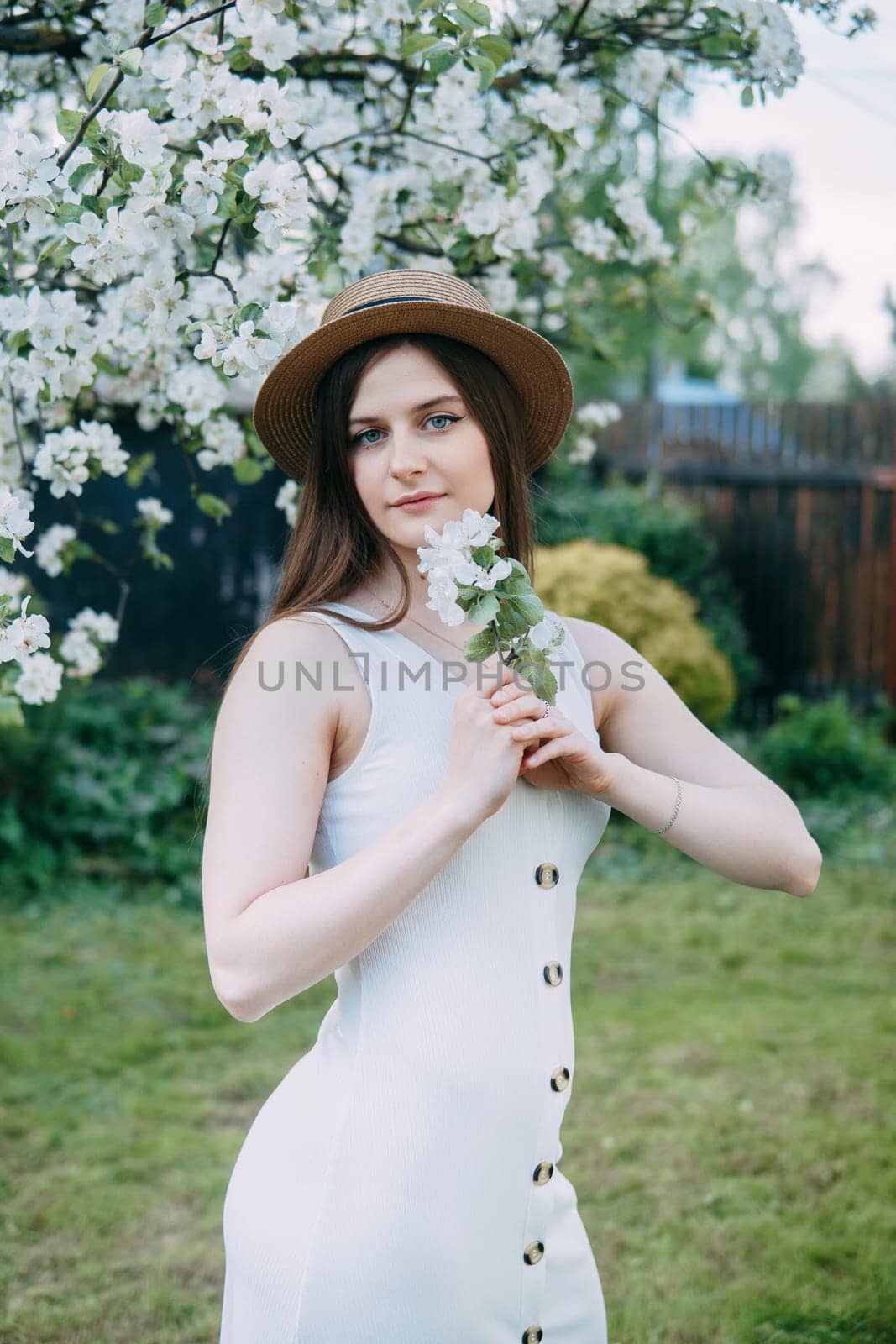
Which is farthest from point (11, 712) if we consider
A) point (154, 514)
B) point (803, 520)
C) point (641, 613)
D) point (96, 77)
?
point (803, 520)

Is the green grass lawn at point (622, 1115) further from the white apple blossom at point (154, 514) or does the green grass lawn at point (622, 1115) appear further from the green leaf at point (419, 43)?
the green leaf at point (419, 43)

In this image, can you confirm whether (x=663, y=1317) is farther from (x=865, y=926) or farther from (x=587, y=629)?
(x=865, y=926)

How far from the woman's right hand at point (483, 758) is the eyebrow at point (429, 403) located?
1.42 feet

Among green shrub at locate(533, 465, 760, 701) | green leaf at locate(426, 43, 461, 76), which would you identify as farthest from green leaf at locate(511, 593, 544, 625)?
green shrub at locate(533, 465, 760, 701)

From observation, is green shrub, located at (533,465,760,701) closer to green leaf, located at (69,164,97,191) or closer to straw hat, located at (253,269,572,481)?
straw hat, located at (253,269,572,481)

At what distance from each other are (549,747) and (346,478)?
0.53m

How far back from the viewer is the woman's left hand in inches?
55.2

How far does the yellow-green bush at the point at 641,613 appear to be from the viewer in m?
6.84

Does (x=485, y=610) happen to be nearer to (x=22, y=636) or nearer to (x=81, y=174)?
(x=22, y=636)

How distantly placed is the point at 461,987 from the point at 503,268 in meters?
1.64

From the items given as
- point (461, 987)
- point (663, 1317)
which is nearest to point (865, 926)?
point (663, 1317)

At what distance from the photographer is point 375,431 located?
168 centimetres

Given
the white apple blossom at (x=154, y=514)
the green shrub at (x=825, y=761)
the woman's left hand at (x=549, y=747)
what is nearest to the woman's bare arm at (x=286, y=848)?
the woman's left hand at (x=549, y=747)

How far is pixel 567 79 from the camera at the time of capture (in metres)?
2.43
